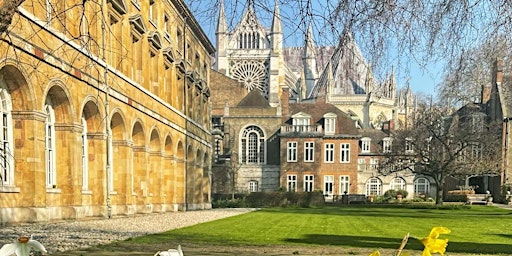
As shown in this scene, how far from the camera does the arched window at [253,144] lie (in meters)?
51.1

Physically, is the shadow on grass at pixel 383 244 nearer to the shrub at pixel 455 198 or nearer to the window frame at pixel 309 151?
the shrub at pixel 455 198

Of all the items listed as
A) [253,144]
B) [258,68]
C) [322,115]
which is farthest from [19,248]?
[258,68]

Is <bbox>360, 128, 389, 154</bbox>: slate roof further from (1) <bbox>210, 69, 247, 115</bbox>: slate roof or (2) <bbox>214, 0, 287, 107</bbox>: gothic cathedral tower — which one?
(2) <bbox>214, 0, 287, 107</bbox>: gothic cathedral tower

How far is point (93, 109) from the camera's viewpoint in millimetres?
A: 17078

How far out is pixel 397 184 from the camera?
52.7m

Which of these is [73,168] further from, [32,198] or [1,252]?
[1,252]

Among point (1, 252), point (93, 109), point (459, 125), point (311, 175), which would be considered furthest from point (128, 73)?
point (311, 175)

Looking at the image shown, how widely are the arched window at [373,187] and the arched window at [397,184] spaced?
1.37 metres

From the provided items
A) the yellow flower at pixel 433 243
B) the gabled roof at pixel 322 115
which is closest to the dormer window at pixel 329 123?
the gabled roof at pixel 322 115

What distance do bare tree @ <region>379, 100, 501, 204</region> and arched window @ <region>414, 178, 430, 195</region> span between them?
15581mm

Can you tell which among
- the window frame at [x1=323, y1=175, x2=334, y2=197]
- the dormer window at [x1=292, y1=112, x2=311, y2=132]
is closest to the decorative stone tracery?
the dormer window at [x1=292, y1=112, x2=311, y2=132]

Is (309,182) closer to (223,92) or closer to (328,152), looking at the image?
(328,152)

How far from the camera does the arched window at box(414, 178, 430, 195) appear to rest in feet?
172

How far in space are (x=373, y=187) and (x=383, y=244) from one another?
4344 cm
